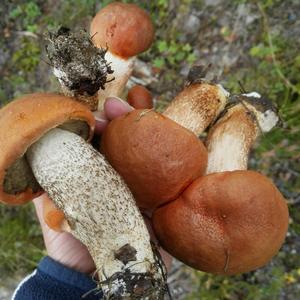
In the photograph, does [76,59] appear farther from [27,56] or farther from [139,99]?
[27,56]

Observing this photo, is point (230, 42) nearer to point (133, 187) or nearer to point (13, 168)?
point (133, 187)

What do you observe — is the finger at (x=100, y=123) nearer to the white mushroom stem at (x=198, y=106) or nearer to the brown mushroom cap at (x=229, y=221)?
the white mushroom stem at (x=198, y=106)

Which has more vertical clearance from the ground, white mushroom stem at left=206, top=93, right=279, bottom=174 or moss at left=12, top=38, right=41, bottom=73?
moss at left=12, top=38, right=41, bottom=73

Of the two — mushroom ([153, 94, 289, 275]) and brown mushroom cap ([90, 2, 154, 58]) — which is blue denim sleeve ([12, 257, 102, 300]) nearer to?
mushroom ([153, 94, 289, 275])

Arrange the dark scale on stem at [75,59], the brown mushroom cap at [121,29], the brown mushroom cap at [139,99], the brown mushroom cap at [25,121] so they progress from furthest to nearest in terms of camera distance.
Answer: the brown mushroom cap at [139,99] → the brown mushroom cap at [121,29] → the dark scale on stem at [75,59] → the brown mushroom cap at [25,121]

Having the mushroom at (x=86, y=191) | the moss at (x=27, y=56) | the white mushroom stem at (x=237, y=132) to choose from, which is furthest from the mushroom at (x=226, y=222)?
the moss at (x=27, y=56)

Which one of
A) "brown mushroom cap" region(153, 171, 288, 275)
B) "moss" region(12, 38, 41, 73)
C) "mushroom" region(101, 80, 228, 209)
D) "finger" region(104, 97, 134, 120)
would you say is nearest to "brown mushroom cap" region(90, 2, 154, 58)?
"finger" region(104, 97, 134, 120)
